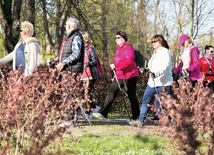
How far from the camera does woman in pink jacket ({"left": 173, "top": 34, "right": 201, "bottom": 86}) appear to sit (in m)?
9.97

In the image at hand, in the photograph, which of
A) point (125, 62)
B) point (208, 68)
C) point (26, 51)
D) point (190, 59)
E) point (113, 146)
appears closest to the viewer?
point (113, 146)

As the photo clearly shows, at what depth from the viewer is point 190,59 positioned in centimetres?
1007

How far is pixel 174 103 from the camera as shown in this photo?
12.1 feet

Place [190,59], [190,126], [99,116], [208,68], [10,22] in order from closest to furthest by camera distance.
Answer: [190,126]
[99,116]
[190,59]
[208,68]
[10,22]

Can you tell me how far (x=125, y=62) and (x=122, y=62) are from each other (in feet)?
0.20

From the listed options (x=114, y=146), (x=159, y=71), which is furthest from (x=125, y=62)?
(x=114, y=146)

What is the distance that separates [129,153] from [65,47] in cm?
297

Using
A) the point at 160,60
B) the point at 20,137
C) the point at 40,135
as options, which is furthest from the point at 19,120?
the point at 160,60

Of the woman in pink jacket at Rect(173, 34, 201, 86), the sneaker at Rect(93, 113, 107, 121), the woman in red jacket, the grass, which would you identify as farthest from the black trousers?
the grass

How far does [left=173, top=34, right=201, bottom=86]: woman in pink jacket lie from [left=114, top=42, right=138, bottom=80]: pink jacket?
45.8 inches

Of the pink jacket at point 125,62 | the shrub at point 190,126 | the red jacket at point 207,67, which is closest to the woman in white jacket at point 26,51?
the pink jacket at point 125,62

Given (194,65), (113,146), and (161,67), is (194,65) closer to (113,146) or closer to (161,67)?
(161,67)

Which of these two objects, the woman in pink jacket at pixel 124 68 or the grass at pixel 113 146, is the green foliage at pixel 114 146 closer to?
the grass at pixel 113 146

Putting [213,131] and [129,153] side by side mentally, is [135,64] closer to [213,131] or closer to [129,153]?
[129,153]
